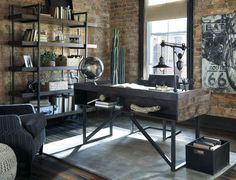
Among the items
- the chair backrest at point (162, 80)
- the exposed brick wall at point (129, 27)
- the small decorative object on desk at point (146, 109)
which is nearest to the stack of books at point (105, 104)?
the small decorative object on desk at point (146, 109)

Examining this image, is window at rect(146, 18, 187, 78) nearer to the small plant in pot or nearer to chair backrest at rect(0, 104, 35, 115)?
the small plant in pot

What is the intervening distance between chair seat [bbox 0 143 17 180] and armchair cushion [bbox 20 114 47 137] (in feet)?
1.70

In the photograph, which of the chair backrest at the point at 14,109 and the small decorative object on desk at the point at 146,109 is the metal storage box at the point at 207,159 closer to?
the small decorative object on desk at the point at 146,109

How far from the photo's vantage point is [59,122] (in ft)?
19.2

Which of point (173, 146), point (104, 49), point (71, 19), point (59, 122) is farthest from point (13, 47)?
point (173, 146)

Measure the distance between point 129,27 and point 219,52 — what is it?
2.24m

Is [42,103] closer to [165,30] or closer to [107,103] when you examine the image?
[107,103]

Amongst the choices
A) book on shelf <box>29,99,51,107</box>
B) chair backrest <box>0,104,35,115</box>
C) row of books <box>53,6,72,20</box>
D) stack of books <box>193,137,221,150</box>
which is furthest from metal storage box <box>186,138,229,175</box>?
row of books <box>53,6,72,20</box>

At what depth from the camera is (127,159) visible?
12.3 feet

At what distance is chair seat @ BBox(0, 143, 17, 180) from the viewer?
2.68 m

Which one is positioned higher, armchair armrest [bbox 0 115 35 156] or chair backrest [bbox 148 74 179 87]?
chair backrest [bbox 148 74 179 87]

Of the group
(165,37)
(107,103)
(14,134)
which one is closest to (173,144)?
(107,103)

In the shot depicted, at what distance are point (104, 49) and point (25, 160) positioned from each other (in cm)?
414

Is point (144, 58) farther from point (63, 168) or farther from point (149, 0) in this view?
point (63, 168)
